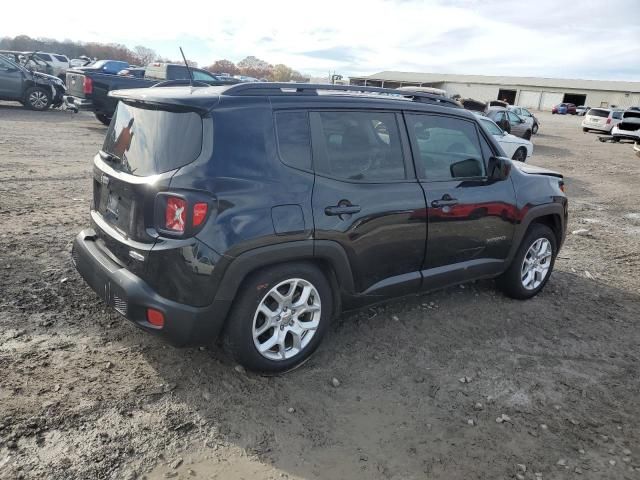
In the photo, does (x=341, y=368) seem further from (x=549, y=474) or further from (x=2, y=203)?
(x=2, y=203)

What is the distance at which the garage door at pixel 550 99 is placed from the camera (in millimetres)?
72062

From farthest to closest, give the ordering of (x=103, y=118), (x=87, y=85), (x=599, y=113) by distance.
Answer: (x=599, y=113), (x=103, y=118), (x=87, y=85)

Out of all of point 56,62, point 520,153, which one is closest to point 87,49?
point 56,62

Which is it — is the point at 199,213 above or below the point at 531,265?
above

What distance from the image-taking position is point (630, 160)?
58.5 feet

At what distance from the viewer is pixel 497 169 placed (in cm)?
424

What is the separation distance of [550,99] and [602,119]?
1890 inches

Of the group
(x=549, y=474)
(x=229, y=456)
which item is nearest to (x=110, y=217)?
(x=229, y=456)

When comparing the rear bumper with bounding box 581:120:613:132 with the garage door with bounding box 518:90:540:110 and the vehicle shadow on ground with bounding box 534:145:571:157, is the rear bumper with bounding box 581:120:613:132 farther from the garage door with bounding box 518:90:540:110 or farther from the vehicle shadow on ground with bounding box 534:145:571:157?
the garage door with bounding box 518:90:540:110

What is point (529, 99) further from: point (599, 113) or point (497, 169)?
point (497, 169)

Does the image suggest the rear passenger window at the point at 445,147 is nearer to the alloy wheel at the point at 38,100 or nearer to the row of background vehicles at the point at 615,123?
the row of background vehicles at the point at 615,123

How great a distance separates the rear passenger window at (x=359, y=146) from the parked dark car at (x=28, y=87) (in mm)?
16545

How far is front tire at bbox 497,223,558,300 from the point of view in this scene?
15.4 ft

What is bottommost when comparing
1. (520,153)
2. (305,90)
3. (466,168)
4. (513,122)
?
(520,153)
